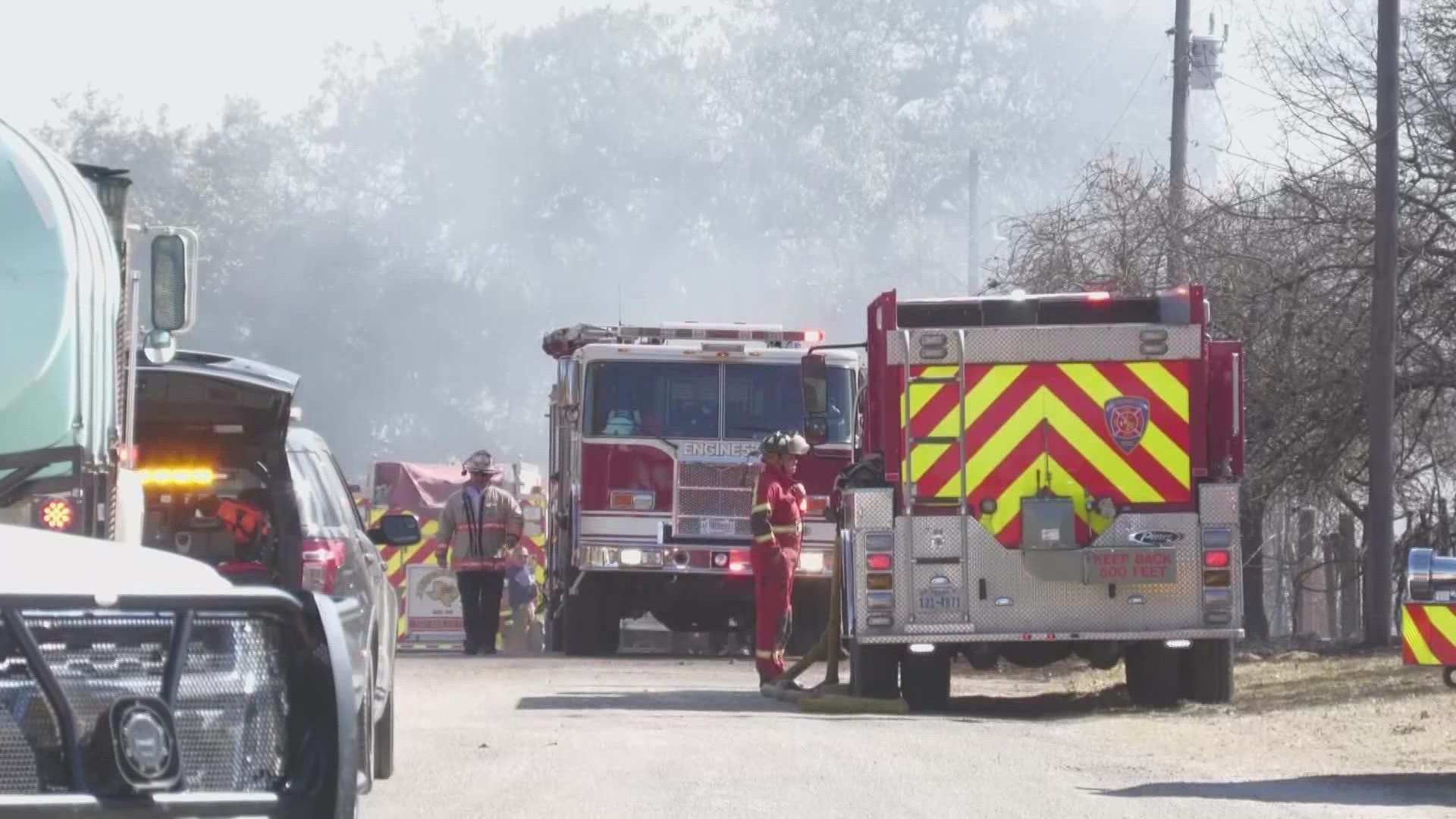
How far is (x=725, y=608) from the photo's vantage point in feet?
75.6

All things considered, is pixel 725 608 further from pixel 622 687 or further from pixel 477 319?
pixel 477 319

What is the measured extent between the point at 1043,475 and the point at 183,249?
531 cm

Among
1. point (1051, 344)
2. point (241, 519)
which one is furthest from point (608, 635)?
point (241, 519)

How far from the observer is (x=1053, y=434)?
1475cm

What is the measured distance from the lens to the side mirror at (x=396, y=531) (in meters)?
11.8

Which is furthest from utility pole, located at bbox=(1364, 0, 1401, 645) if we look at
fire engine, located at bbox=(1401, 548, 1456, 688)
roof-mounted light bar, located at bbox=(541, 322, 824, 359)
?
fire engine, located at bbox=(1401, 548, 1456, 688)

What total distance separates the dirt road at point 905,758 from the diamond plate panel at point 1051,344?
2.10m

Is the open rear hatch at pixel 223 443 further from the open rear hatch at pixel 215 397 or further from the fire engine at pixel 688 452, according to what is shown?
the fire engine at pixel 688 452

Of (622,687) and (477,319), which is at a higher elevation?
(477,319)

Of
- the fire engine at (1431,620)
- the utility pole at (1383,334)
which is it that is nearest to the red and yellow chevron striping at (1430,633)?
the fire engine at (1431,620)

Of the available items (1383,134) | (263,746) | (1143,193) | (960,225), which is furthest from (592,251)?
(263,746)

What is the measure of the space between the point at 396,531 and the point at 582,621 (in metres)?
10.9

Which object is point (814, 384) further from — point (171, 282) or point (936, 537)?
point (171, 282)

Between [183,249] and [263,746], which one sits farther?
[183,249]
